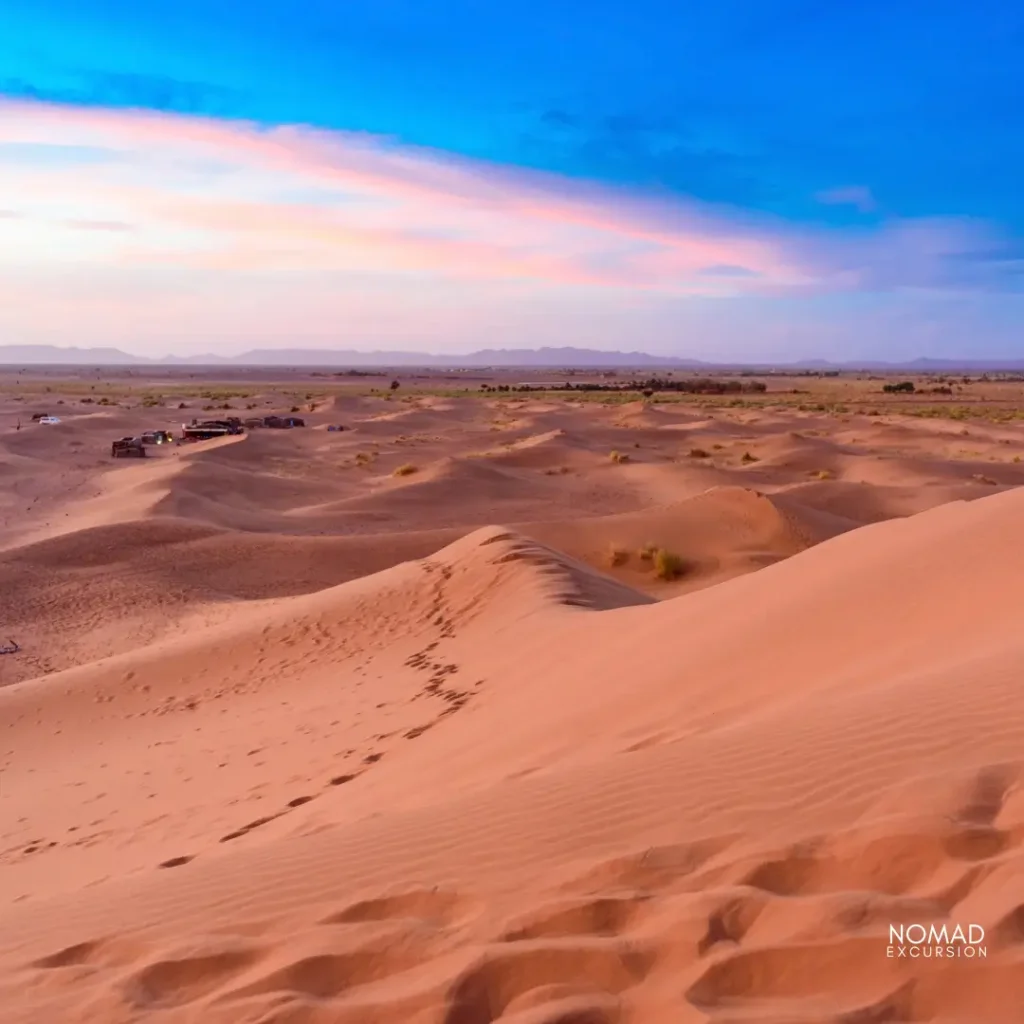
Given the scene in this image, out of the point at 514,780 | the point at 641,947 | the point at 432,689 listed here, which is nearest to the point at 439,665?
the point at 432,689

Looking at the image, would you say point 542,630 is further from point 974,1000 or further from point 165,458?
point 165,458

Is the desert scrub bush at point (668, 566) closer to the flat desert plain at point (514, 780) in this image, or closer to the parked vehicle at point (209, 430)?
the flat desert plain at point (514, 780)

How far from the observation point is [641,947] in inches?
122

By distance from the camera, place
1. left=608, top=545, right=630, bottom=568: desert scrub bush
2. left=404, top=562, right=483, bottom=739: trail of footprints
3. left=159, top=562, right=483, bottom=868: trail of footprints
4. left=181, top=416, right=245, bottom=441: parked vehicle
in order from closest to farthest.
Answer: left=159, top=562, right=483, bottom=868: trail of footprints → left=404, top=562, right=483, bottom=739: trail of footprints → left=608, top=545, right=630, bottom=568: desert scrub bush → left=181, top=416, right=245, bottom=441: parked vehicle

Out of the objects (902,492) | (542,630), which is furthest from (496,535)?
(902,492)

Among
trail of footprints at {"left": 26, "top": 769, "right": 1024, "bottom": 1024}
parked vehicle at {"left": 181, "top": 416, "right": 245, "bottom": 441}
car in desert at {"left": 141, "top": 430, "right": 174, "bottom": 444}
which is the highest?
parked vehicle at {"left": 181, "top": 416, "right": 245, "bottom": 441}

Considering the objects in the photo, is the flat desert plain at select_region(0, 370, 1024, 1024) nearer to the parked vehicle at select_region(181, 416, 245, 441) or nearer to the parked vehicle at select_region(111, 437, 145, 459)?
the parked vehicle at select_region(111, 437, 145, 459)

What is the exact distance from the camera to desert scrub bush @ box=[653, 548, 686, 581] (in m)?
18.7

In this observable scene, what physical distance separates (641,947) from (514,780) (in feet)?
7.98

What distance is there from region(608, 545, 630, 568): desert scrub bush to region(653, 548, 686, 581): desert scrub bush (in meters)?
0.60

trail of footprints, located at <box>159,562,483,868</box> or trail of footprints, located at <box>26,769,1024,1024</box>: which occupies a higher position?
trail of footprints, located at <box>26,769,1024,1024</box>

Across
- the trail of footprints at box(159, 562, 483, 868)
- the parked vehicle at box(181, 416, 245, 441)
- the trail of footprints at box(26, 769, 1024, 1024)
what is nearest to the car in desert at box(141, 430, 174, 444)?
the parked vehicle at box(181, 416, 245, 441)

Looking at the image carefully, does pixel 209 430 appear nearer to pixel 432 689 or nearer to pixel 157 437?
pixel 157 437

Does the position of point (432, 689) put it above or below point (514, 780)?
below
